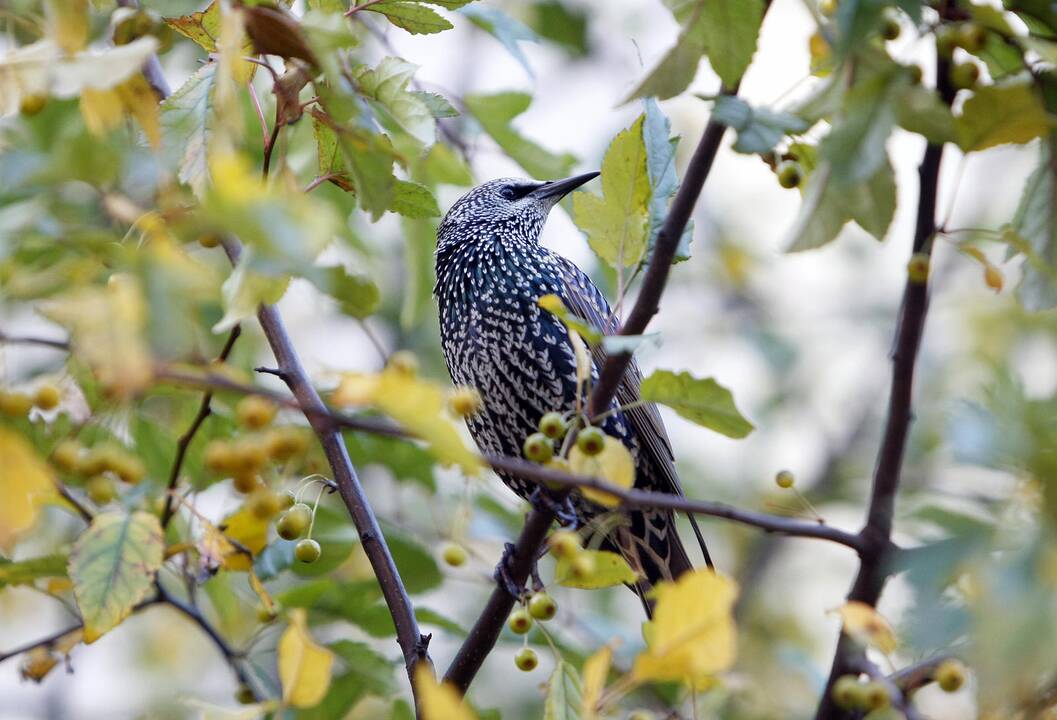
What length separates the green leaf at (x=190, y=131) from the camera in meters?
1.72

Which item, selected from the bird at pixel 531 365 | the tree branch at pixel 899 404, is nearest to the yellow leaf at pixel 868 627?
the tree branch at pixel 899 404

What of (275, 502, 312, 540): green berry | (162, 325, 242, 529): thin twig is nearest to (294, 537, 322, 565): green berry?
(275, 502, 312, 540): green berry

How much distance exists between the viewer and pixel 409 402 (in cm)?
122

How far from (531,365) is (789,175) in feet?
4.64

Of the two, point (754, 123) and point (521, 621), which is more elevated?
point (754, 123)

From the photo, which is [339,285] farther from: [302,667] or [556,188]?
[556,188]

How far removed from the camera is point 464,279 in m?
3.51

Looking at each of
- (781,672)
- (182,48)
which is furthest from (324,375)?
(781,672)

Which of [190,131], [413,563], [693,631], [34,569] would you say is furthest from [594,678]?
[413,563]

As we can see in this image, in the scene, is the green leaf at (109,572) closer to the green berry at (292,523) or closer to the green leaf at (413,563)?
the green berry at (292,523)

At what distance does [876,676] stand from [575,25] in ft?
14.8

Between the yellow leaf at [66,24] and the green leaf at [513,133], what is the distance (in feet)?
5.34

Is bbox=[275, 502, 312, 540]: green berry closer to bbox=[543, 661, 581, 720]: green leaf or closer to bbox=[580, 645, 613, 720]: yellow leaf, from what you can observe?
bbox=[543, 661, 581, 720]: green leaf

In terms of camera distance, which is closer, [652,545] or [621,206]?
[621,206]
